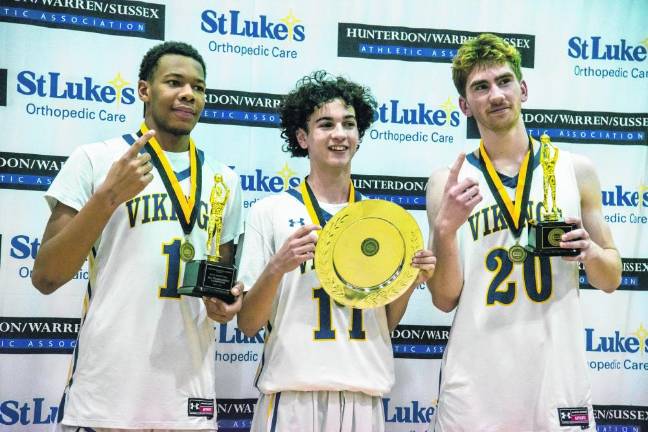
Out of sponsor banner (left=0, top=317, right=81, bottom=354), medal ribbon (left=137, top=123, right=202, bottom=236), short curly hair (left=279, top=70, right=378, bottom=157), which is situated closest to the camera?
medal ribbon (left=137, top=123, right=202, bottom=236)

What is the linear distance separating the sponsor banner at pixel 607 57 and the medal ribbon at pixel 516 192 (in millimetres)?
1648

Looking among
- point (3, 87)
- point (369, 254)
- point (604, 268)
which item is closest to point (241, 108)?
point (3, 87)

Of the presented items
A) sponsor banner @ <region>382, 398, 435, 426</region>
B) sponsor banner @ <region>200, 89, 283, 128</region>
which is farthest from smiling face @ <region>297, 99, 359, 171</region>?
sponsor banner @ <region>382, 398, 435, 426</region>

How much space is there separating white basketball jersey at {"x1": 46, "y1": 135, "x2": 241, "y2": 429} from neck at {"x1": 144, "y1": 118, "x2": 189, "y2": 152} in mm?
197

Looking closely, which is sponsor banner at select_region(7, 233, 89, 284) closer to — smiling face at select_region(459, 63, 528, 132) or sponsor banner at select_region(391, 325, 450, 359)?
sponsor banner at select_region(391, 325, 450, 359)

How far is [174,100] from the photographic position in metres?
3.30

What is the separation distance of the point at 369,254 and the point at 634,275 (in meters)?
2.38

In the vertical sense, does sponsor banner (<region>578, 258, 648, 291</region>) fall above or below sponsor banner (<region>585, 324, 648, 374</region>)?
above

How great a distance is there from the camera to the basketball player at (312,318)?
10.00ft

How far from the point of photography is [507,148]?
3363mm

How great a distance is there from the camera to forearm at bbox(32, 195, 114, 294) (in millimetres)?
2865

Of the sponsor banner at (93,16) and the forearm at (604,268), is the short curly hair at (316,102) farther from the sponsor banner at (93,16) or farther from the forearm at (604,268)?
the forearm at (604,268)

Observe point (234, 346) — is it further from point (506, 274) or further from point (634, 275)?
point (634, 275)

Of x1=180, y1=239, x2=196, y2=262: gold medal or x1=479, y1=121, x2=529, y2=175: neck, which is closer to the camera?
x1=180, y1=239, x2=196, y2=262: gold medal
